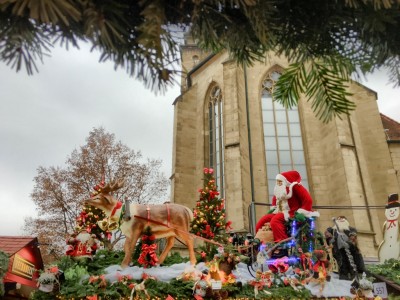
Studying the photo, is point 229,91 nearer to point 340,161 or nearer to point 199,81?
point 199,81

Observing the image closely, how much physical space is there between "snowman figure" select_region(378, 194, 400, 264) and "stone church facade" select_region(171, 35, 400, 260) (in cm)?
393

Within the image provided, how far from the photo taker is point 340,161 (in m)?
15.0

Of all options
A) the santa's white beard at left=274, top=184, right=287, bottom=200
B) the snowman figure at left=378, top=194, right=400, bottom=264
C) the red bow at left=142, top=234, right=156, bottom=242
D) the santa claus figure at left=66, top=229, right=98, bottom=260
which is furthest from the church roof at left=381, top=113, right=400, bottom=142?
the santa claus figure at left=66, top=229, right=98, bottom=260

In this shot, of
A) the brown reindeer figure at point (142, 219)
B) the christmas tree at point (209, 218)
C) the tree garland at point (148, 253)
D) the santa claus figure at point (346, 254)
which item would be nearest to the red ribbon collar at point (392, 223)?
the santa claus figure at point (346, 254)

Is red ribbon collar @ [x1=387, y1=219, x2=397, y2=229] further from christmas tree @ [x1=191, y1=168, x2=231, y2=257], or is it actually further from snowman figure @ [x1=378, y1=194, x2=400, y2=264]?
christmas tree @ [x1=191, y1=168, x2=231, y2=257]

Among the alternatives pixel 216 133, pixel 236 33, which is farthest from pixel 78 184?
pixel 236 33

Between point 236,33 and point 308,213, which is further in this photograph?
point 308,213

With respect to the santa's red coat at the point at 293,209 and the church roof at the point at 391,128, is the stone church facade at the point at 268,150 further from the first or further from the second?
the santa's red coat at the point at 293,209

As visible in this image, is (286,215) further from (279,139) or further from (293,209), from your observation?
(279,139)

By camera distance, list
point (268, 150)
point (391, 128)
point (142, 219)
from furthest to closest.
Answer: point (391, 128) < point (268, 150) < point (142, 219)

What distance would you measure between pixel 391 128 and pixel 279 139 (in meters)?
8.78

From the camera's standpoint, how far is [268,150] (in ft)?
54.4

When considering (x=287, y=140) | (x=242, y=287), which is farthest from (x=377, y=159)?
(x=242, y=287)

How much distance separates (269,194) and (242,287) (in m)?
9.66
